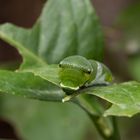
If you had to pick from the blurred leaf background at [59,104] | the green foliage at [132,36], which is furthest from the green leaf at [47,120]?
the green foliage at [132,36]

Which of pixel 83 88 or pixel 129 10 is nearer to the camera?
pixel 83 88

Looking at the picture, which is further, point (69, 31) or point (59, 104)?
point (59, 104)

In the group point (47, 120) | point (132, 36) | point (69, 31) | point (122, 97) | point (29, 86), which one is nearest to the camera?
point (122, 97)

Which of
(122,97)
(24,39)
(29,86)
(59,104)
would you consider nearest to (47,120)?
(59,104)

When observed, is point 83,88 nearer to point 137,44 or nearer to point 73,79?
point 73,79

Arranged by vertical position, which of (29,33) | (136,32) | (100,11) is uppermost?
(29,33)

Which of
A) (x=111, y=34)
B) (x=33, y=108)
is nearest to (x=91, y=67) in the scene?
(x=33, y=108)

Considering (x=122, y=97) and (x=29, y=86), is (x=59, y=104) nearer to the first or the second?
(x=29, y=86)

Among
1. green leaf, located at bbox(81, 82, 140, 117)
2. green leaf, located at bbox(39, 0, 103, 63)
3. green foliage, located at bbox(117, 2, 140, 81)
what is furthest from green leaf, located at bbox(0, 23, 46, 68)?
green foliage, located at bbox(117, 2, 140, 81)
